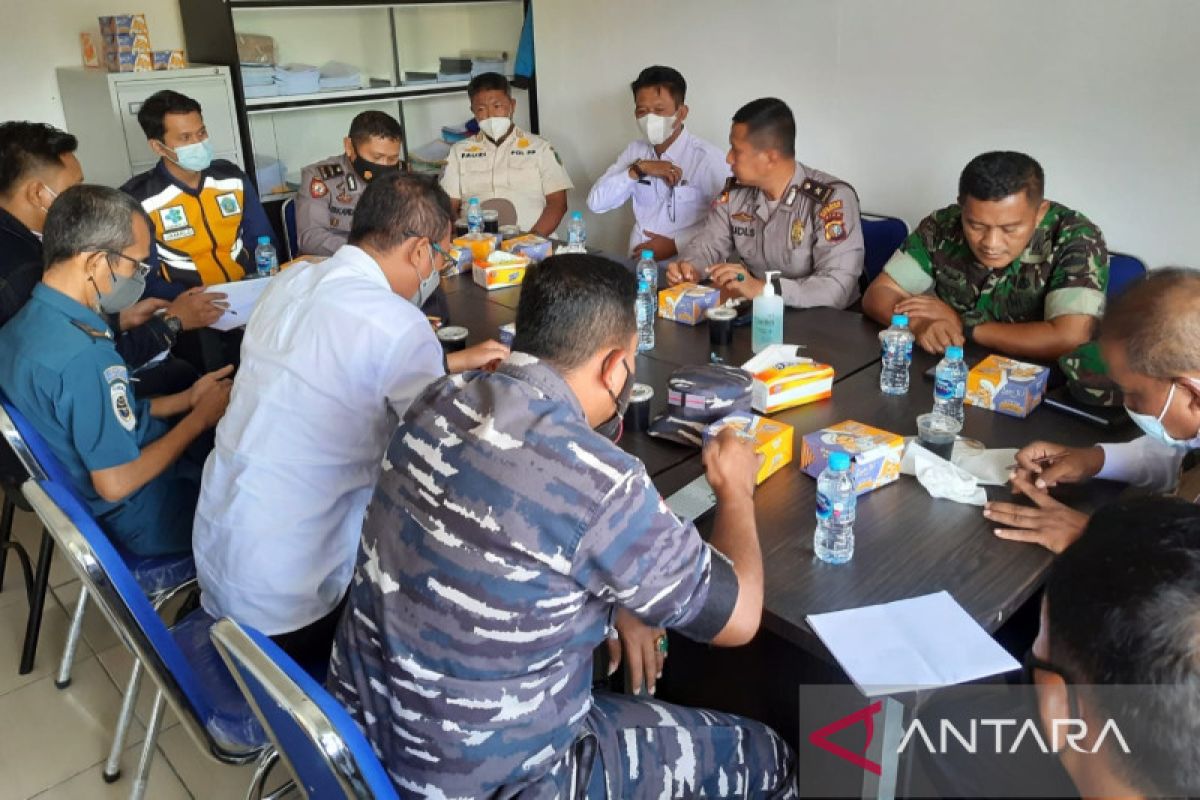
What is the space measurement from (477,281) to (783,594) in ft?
6.48

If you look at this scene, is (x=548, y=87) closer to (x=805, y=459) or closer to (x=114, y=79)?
(x=114, y=79)

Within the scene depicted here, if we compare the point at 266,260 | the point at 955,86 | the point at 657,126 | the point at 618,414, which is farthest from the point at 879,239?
the point at 266,260

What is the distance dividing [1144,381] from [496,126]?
131 inches

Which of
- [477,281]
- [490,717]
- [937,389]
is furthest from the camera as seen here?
[477,281]

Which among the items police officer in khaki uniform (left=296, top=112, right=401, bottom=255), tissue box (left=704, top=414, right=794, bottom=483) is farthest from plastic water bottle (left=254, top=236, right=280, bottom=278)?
tissue box (left=704, top=414, right=794, bottom=483)

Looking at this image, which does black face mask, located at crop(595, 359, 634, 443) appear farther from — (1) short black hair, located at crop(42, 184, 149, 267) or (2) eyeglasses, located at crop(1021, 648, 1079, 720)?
(1) short black hair, located at crop(42, 184, 149, 267)

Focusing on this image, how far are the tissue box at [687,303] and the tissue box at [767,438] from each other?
799 mm

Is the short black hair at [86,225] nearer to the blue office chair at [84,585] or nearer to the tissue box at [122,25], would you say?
the blue office chair at [84,585]

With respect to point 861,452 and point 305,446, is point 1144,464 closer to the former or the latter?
point 861,452

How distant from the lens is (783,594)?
140cm

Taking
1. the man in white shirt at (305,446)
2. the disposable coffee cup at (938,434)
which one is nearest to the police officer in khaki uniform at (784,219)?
the disposable coffee cup at (938,434)

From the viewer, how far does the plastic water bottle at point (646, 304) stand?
245 centimetres

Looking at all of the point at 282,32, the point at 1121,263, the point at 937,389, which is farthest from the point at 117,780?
the point at 282,32

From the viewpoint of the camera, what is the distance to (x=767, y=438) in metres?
1.74
